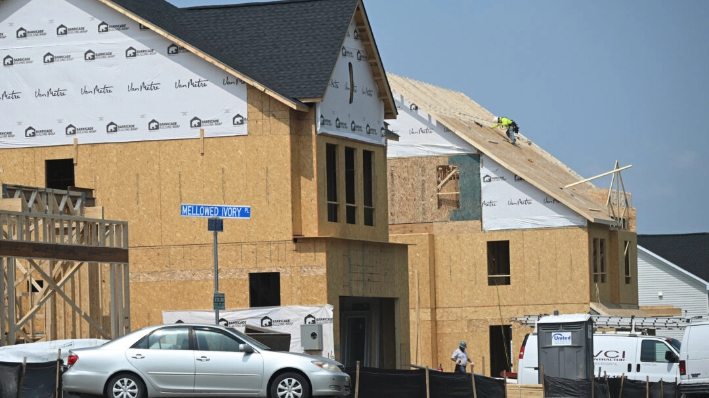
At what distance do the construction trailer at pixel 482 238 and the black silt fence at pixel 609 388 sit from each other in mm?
14399

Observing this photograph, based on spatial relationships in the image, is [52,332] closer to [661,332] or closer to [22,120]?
[22,120]

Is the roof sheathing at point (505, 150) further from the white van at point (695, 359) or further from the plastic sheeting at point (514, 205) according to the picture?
the white van at point (695, 359)

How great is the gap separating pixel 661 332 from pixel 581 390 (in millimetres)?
30547

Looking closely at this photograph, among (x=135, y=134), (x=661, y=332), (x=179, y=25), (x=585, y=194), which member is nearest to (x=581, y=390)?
(x=135, y=134)

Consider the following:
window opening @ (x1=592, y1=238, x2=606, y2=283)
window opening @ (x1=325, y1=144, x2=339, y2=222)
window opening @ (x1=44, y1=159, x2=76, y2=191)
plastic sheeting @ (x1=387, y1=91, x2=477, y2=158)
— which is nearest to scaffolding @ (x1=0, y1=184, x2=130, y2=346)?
window opening @ (x1=44, y1=159, x2=76, y2=191)

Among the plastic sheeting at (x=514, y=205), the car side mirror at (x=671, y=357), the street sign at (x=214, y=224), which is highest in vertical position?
the plastic sheeting at (x=514, y=205)

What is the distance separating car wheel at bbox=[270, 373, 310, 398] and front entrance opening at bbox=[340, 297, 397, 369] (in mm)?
14791

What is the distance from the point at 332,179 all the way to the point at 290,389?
13799 millimetres

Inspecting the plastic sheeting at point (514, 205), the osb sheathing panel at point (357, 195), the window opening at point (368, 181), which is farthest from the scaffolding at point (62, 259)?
the plastic sheeting at point (514, 205)

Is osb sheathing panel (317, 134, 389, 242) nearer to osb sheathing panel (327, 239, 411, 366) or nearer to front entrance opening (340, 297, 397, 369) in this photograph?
osb sheathing panel (327, 239, 411, 366)

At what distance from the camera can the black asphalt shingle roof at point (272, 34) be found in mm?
31188

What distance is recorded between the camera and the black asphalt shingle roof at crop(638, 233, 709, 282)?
62156mm

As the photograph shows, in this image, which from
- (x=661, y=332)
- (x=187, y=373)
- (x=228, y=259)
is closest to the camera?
(x=187, y=373)

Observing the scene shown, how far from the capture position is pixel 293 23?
33406 mm
